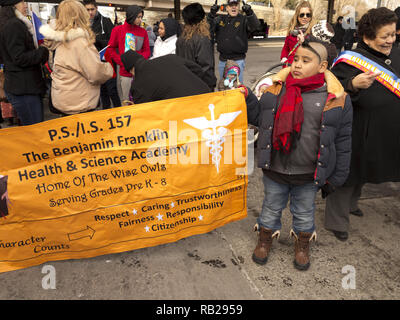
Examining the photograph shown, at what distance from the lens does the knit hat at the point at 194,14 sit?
172 inches

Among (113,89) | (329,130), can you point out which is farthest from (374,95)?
(113,89)

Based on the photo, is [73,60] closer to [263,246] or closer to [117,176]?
[117,176]

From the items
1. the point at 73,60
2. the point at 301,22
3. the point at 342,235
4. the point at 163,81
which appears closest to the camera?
the point at 163,81

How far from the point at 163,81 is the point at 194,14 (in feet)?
7.40

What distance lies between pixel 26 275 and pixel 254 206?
2194 mm

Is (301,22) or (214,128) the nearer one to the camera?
(214,128)

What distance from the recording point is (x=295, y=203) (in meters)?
2.55

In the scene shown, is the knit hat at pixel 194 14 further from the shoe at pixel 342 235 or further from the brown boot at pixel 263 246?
the shoe at pixel 342 235

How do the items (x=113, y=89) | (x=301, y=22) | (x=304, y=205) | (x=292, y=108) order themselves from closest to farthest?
(x=292, y=108)
(x=304, y=205)
(x=301, y=22)
(x=113, y=89)

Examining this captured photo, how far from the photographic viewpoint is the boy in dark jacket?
7.25ft

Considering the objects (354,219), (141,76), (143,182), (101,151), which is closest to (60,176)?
(101,151)

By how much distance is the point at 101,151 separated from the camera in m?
2.49

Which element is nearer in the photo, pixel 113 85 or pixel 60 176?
pixel 60 176
